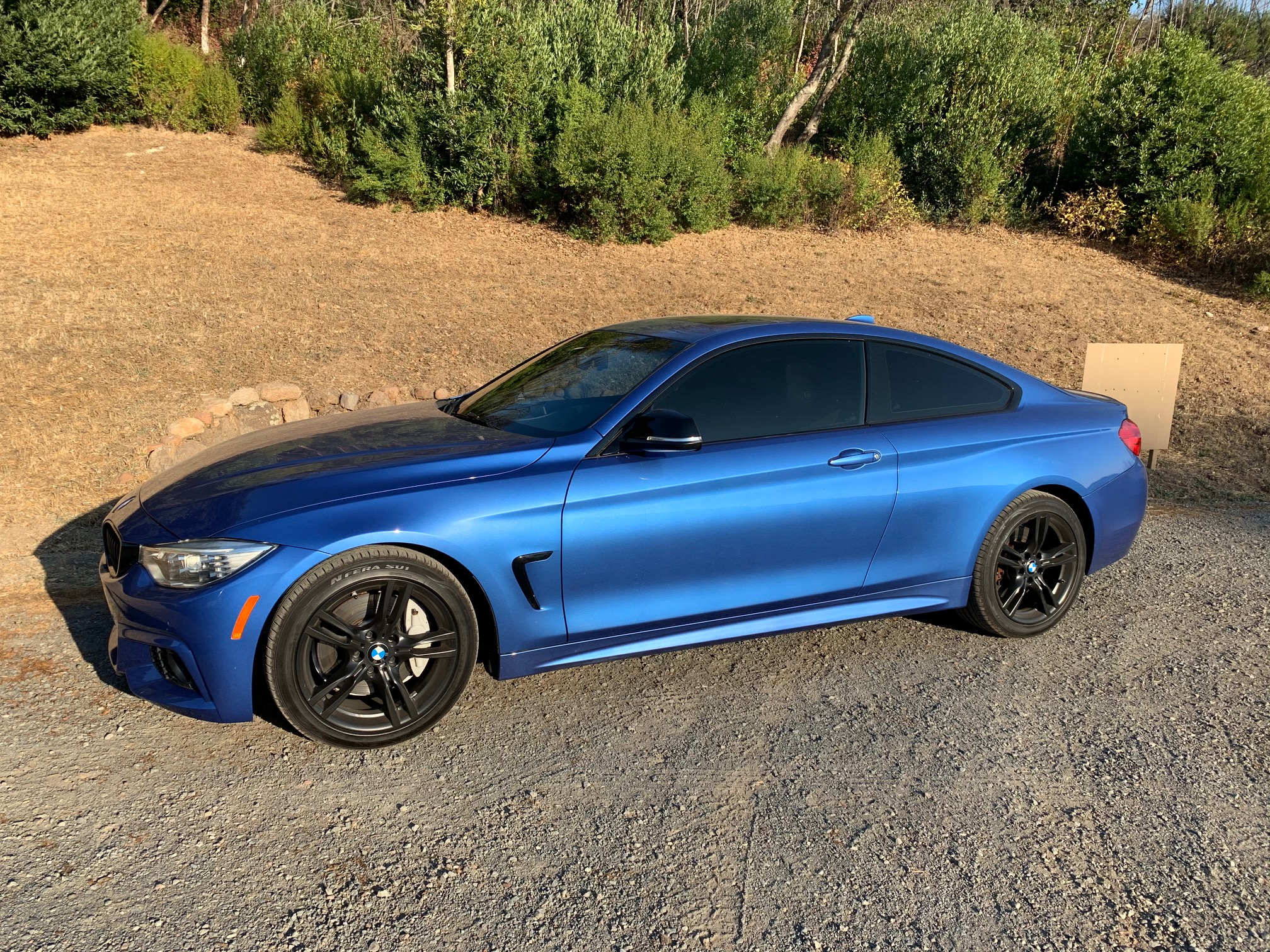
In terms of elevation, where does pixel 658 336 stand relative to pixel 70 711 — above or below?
above

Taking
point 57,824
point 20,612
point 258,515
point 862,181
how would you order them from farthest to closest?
point 862,181
point 20,612
point 258,515
point 57,824

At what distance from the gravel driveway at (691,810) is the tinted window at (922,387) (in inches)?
45.5

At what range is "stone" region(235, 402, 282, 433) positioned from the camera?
8000 millimetres

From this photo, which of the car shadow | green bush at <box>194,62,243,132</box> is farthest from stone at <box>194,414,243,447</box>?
green bush at <box>194,62,243,132</box>

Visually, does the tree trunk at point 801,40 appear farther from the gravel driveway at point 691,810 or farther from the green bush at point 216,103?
the gravel driveway at point 691,810

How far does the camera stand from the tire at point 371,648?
3.45 m

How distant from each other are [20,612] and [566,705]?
9.96 feet

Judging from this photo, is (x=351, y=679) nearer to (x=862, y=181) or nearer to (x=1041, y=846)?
(x=1041, y=846)

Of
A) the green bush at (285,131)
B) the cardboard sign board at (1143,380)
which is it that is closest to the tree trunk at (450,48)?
the green bush at (285,131)

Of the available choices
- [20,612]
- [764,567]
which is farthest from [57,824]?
[764,567]

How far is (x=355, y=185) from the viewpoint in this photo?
13898 mm

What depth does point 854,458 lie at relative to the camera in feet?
14.0

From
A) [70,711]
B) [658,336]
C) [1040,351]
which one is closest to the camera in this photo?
[70,711]

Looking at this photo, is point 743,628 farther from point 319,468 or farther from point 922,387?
point 319,468
